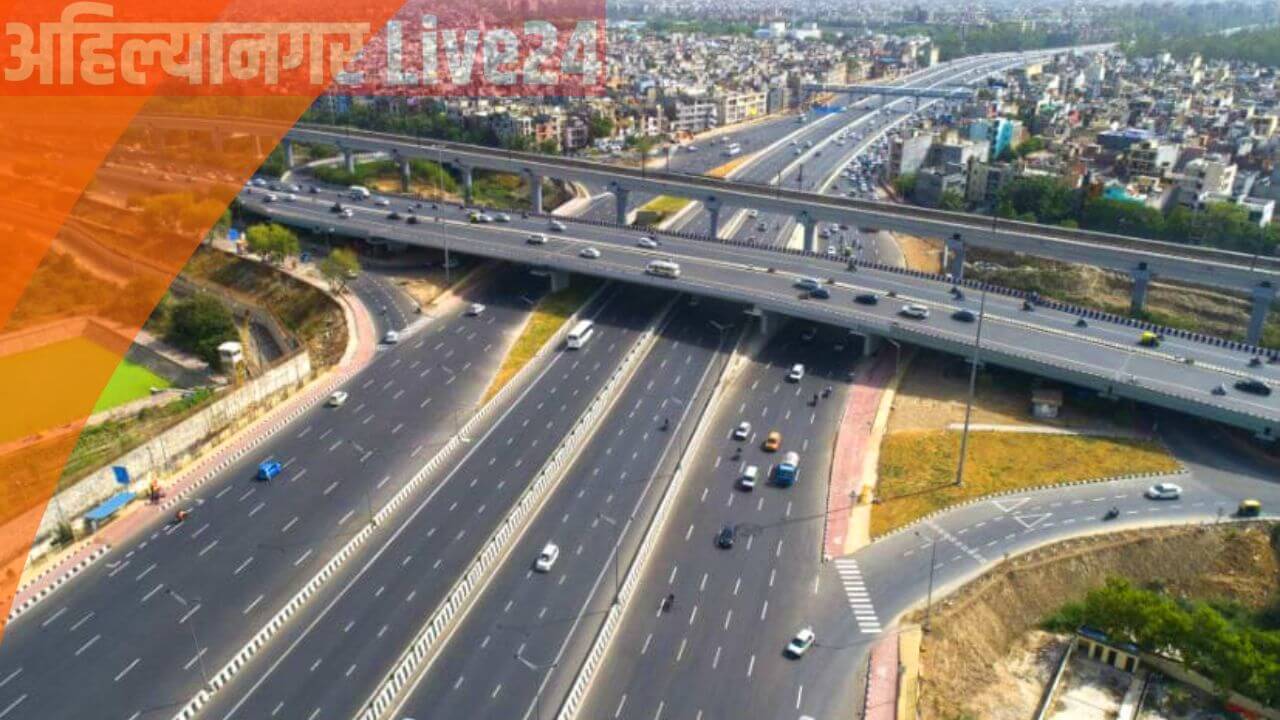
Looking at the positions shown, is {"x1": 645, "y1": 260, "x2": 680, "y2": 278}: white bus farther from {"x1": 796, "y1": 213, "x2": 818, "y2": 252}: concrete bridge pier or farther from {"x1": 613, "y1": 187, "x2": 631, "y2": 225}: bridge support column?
{"x1": 613, "y1": 187, "x2": 631, "y2": 225}: bridge support column

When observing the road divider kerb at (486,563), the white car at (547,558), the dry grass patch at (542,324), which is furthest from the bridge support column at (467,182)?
the white car at (547,558)

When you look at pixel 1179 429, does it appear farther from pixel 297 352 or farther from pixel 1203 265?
pixel 297 352

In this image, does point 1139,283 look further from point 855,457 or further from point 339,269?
point 339,269

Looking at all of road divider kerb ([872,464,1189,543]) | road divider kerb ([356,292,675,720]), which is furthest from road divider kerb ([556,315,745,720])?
road divider kerb ([872,464,1189,543])

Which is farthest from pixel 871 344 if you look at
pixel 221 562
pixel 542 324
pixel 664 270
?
pixel 221 562

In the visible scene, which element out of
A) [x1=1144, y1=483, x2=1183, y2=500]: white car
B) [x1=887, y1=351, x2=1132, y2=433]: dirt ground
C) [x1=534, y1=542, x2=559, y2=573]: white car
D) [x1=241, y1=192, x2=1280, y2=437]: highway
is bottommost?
[x1=534, y1=542, x2=559, y2=573]: white car

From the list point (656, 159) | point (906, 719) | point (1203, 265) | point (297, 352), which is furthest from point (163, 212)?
point (1203, 265)

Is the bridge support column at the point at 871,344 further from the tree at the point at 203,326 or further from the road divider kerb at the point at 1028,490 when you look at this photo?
the tree at the point at 203,326
